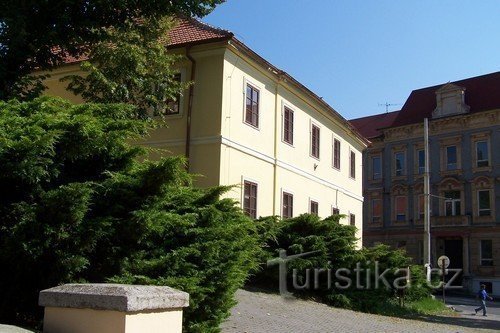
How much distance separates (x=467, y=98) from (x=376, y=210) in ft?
41.3

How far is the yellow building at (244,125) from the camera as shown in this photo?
61.7 feet

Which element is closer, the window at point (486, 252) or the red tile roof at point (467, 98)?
the window at point (486, 252)

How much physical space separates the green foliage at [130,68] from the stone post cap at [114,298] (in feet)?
33.0

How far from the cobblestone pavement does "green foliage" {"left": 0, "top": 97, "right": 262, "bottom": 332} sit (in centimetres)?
287

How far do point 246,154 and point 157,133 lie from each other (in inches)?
125

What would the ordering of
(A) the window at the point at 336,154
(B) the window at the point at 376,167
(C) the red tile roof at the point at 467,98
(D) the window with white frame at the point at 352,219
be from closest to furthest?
1. (A) the window at the point at 336,154
2. (D) the window with white frame at the point at 352,219
3. (C) the red tile roof at the point at 467,98
4. (B) the window at the point at 376,167

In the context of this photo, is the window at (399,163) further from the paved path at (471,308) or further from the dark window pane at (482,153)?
the paved path at (471,308)

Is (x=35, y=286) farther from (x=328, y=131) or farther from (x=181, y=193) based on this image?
(x=328, y=131)

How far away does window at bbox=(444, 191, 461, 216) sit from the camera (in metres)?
46.8

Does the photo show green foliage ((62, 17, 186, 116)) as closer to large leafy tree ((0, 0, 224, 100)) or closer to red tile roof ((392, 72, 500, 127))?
large leafy tree ((0, 0, 224, 100))

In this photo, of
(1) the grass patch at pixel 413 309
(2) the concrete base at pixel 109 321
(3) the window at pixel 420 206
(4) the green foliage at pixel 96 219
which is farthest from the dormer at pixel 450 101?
(2) the concrete base at pixel 109 321

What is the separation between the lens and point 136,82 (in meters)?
14.8

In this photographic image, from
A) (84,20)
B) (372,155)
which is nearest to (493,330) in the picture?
(84,20)

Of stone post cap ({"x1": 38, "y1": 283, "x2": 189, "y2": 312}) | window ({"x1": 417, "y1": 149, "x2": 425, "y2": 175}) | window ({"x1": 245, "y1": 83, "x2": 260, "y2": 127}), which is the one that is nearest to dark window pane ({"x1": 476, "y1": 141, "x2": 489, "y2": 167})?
window ({"x1": 417, "y1": 149, "x2": 425, "y2": 175})
